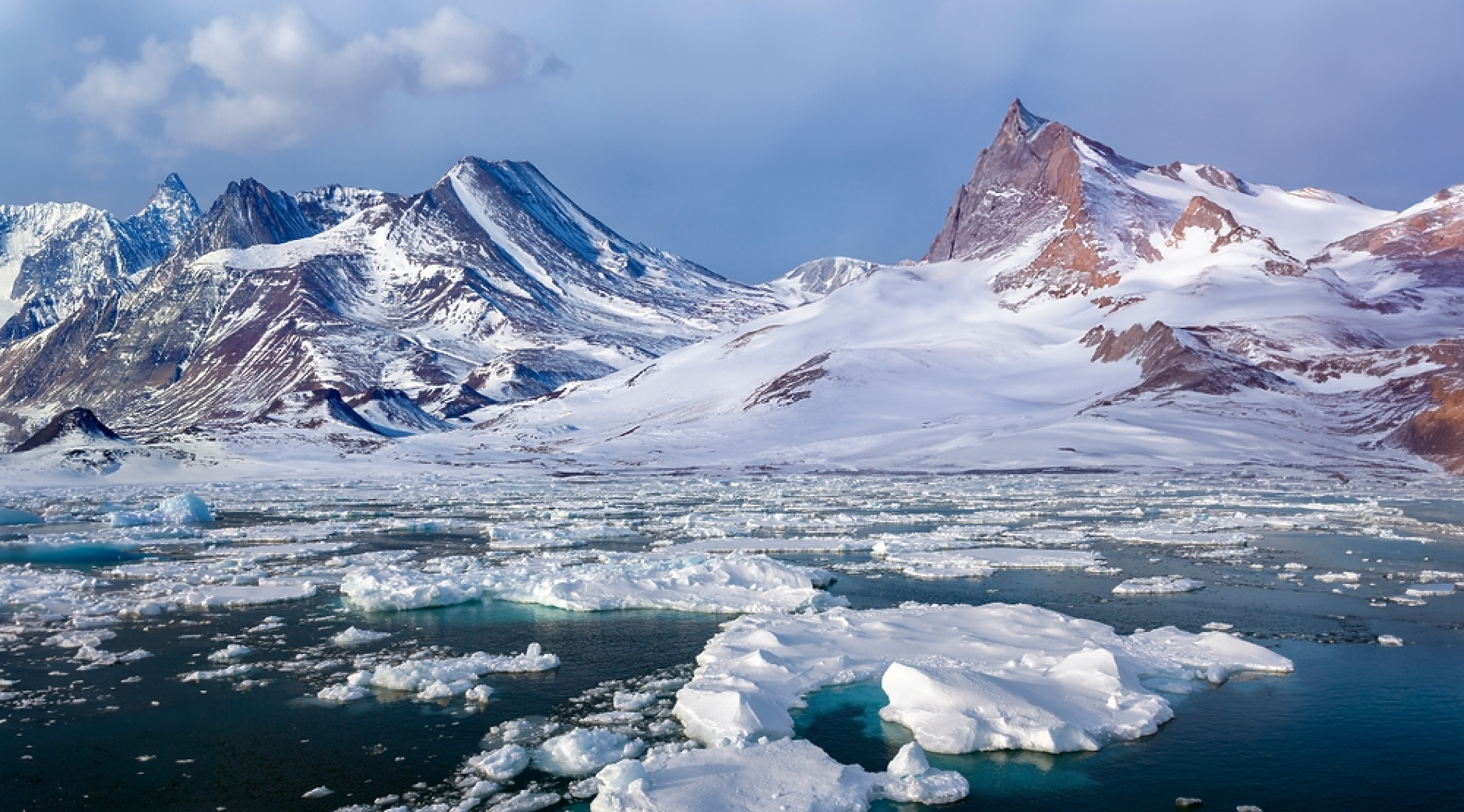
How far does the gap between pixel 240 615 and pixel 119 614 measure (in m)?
3.15

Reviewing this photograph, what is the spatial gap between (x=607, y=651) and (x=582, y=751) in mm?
7518

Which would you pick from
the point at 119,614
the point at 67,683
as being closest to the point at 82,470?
the point at 119,614

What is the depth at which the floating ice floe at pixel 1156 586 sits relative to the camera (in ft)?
102

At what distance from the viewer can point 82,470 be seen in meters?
103

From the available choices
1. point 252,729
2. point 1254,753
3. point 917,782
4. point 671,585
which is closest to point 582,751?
point 917,782

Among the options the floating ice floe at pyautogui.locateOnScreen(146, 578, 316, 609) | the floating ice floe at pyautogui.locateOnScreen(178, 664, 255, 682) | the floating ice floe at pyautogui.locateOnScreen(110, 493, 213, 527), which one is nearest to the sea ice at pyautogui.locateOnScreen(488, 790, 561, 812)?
the floating ice floe at pyautogui.locateOnScreen(178, 664, 255, 682)

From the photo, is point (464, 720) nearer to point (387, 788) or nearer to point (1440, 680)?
point (387, 788)

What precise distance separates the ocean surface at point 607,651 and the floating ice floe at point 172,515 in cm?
28

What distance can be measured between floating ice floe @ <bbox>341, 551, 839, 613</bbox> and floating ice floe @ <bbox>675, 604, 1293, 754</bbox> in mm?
2830

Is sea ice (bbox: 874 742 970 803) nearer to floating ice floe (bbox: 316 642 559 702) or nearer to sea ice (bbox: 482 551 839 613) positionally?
floating ice floe (bbox: 316 642 559 702)

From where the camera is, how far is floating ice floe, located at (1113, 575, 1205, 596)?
102 feet

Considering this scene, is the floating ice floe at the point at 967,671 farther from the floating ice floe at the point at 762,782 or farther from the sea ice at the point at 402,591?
the sea ice at the point at 402,591

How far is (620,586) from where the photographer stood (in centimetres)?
2998

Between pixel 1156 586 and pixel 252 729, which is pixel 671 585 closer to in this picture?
pixel 252 729
